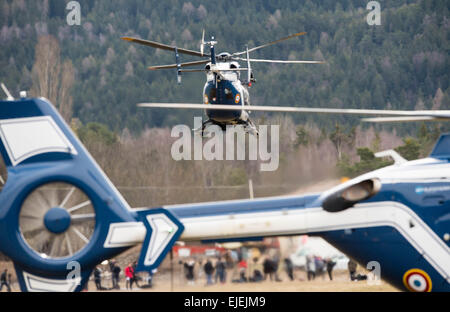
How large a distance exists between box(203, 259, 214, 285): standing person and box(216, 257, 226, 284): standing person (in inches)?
3.2

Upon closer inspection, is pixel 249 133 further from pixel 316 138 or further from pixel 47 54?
pixel 47 54

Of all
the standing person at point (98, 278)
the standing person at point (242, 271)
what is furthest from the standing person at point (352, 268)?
the standing person at point (98, 278)

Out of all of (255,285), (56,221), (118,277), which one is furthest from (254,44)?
(56,221)

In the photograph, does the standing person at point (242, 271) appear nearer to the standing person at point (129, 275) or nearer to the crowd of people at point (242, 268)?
the crowd of people at point (242, 268)

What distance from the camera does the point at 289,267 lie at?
9.53 meters

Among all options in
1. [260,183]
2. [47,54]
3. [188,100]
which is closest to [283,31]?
[47,54]

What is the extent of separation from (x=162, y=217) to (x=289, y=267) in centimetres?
184

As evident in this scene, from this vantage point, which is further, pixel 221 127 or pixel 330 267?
pixel 221 127

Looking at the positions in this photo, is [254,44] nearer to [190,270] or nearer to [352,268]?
[352,268]

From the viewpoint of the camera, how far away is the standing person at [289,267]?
9.52 meters

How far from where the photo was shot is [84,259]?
30.2 feet

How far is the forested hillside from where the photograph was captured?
35656mm

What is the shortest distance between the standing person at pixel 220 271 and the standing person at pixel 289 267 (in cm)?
84

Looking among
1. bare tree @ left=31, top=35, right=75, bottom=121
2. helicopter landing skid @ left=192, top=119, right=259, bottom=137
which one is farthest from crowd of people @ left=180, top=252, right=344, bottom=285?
bare tree @ left=31, top=35, right=75, bottom=121
